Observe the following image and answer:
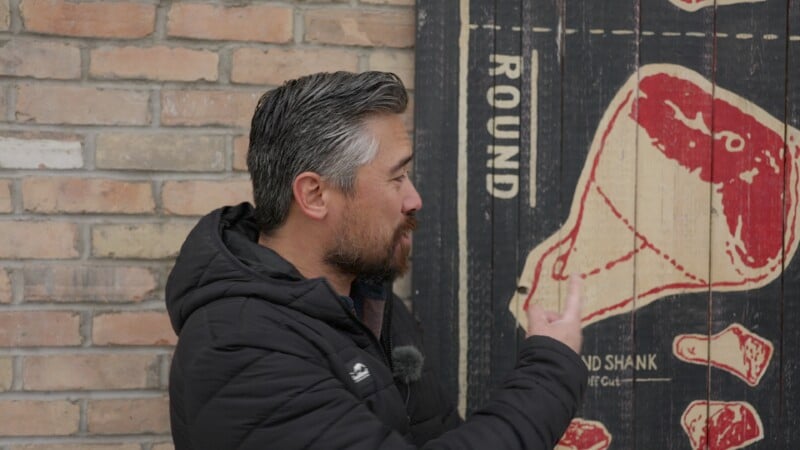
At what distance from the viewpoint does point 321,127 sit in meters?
1.83

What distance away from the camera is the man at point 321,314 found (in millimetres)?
1597

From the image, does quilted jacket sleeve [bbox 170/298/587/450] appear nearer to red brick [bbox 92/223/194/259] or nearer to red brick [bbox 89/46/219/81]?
red brick [bbox 92/223/194/259]

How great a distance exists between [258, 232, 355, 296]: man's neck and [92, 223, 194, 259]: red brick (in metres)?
0.60

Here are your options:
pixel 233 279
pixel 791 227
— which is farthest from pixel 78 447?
pixel 791 227

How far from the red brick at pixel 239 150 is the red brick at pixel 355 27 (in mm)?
317

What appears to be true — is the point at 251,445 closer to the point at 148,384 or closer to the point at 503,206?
the point at 148,384

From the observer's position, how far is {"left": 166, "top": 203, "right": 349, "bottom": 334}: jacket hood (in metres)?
1.73

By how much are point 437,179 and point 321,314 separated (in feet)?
2.82

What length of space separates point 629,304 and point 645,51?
71 cm

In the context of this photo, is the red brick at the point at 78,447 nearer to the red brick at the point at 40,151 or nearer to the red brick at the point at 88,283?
the red brick at the point at 88,283

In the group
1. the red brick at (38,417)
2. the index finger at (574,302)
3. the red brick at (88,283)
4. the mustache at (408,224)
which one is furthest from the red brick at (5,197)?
the index finger at (574,302)

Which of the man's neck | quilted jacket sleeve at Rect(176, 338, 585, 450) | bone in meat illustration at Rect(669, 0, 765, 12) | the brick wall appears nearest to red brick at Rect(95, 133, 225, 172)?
the brick wall

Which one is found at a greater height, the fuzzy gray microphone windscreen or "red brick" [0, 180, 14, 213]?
"red brick" [0, 180, 14, 213]

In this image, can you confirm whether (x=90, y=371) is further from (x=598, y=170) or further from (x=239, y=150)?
(x=598, y=170)
